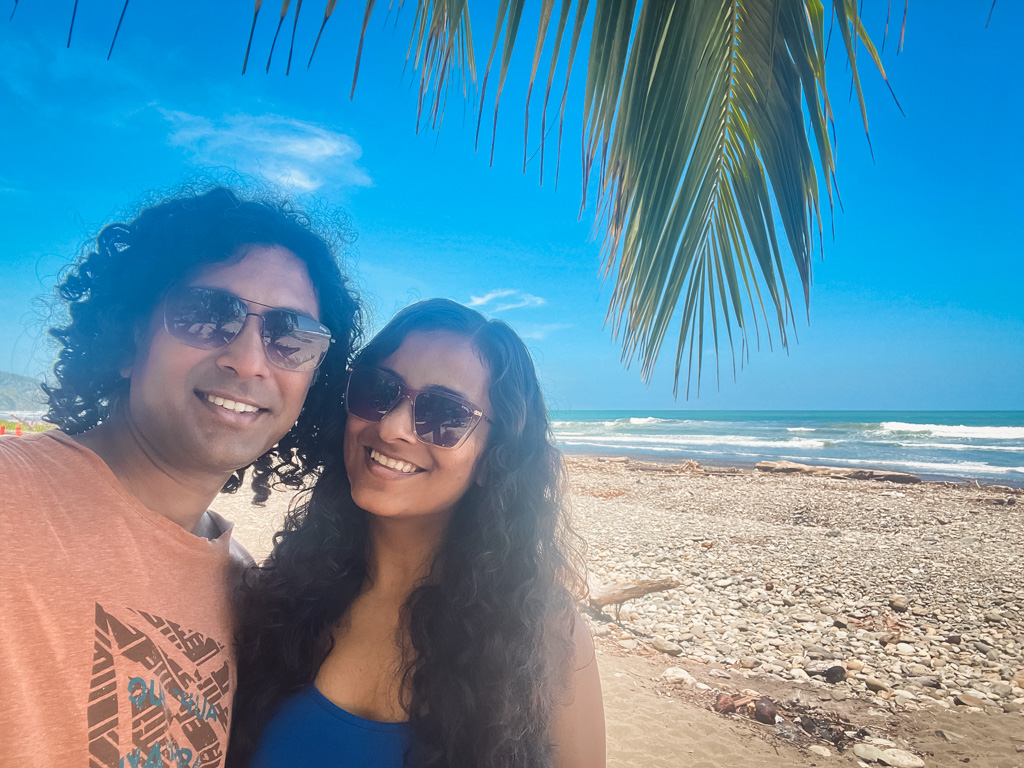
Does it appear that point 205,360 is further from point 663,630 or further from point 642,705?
point 663,630

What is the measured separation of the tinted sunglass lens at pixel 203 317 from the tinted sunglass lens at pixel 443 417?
657 millimetres

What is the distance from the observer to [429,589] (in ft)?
6.86

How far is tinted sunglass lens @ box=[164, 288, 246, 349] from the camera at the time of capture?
1800 millimetres

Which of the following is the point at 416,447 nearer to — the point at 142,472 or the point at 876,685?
the point at 142,472

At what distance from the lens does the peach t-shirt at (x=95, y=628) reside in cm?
127

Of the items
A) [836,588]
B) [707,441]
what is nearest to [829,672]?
[836,588]

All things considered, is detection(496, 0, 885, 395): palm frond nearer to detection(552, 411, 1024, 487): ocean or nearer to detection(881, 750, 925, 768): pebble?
detection(881, 750, 925, 768): pebble

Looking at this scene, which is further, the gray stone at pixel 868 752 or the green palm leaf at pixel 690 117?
the gray stone at pixel 868 752

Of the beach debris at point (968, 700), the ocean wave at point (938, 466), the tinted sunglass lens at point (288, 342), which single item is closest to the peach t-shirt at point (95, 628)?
the tinted sunglass lens at point (288, 342)

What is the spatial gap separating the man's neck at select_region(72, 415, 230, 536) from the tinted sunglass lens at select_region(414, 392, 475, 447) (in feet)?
2.41

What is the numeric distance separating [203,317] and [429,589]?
1.20 m

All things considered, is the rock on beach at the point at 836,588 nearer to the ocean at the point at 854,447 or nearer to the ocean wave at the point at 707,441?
the ocean at the point at 854,447

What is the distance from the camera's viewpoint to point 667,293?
1.68 meters

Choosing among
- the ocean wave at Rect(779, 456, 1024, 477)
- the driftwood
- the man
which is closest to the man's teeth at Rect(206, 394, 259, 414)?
the man
